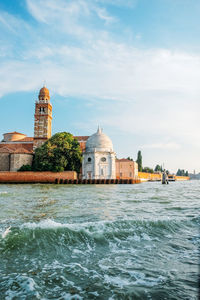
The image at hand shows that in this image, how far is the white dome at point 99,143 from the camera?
43.6 metres

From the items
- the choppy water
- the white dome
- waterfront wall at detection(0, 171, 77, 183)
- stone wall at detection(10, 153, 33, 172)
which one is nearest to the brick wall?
the white dome

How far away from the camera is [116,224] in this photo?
5293 millimetres

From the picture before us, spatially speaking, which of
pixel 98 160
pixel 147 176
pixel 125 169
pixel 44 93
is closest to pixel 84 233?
pixel 98 160

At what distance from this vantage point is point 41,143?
45.1 meters

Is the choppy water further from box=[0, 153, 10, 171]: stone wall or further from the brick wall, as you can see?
the brick wall

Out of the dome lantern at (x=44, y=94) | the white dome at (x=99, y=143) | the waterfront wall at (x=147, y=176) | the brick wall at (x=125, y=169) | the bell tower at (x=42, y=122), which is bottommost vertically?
the waterfront wall at (x=147, y=176)

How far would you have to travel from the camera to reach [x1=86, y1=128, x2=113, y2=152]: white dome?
1718 inches

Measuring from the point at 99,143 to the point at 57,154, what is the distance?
35.8ft

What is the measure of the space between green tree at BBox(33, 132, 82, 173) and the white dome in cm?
702

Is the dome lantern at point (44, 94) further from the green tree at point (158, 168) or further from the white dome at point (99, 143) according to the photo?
the green tree at point (158, 168)

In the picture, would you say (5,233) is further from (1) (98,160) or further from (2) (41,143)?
(2) (41,143)

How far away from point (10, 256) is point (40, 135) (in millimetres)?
43909

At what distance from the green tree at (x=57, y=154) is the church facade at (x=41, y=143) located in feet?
13.1

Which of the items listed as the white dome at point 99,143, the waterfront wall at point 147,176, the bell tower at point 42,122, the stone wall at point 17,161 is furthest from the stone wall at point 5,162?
the waterfront wall at point 147,176
